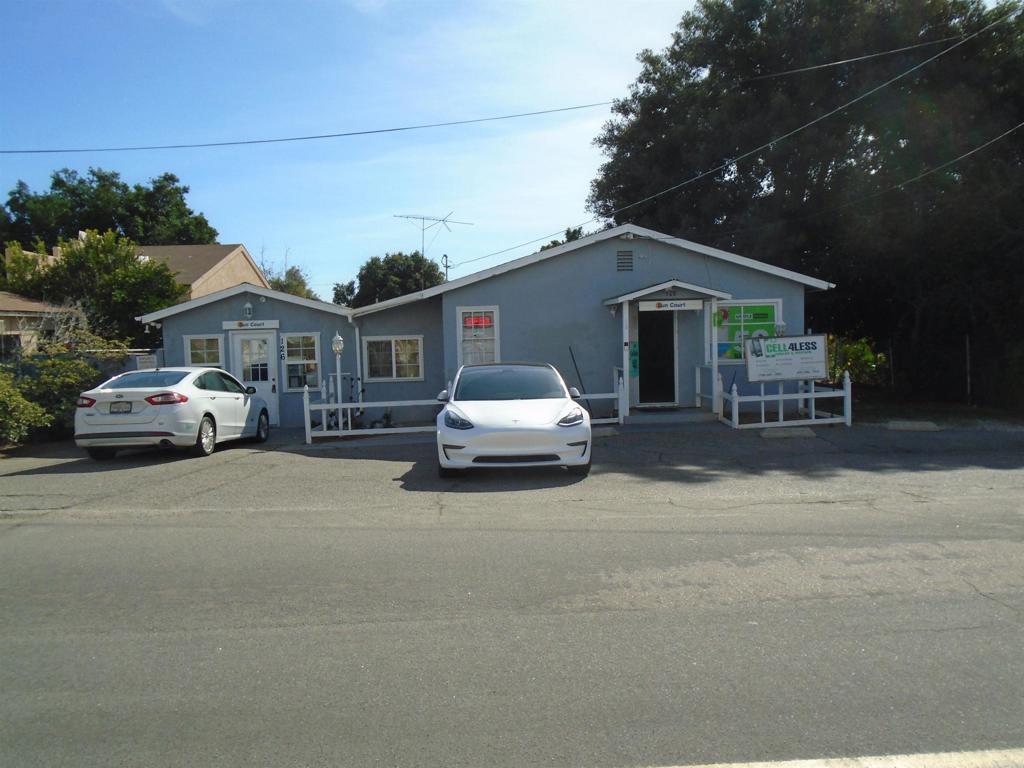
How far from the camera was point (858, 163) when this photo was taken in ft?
71.7

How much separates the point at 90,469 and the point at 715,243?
63.8 feet

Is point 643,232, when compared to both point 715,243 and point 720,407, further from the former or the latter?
point 715,243

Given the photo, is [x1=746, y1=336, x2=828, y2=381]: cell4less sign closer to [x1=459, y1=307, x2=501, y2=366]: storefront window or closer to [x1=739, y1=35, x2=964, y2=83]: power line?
[x1=459, y1=307, x2=501, y2=366]: storefront window

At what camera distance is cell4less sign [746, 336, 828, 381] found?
14188 millimetres

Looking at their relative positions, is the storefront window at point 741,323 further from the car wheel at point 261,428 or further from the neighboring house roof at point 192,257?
the neighboring house roof at point 192,257

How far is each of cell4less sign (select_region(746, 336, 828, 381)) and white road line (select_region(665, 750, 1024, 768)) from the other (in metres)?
11.3

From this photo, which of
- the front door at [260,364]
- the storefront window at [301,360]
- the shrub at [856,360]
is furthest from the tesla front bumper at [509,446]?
the shrub at [856,360]

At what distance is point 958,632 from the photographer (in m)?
4.55

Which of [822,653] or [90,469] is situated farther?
[90,469]

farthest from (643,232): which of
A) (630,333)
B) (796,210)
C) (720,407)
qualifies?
(796,210)

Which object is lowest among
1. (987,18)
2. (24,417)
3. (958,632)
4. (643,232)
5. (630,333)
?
(958,632)

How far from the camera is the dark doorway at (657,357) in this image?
16828 mm

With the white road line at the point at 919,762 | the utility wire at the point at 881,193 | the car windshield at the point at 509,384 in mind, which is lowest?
the white road line at the point at 919,762

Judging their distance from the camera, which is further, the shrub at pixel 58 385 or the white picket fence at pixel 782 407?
the shrub at pixel 58 385
